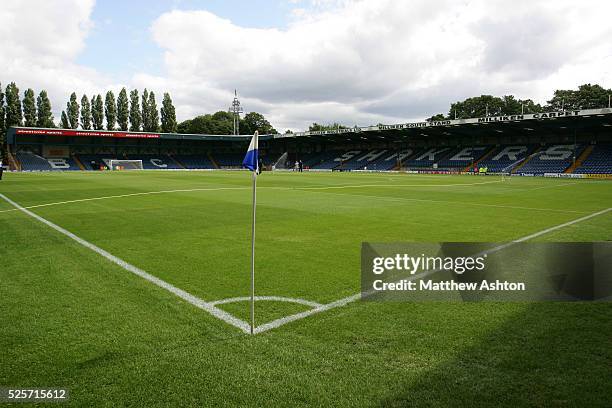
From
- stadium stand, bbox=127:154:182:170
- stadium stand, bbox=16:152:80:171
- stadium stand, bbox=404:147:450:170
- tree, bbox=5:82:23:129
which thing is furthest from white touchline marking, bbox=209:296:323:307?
tree, bbox=5:82:23:129

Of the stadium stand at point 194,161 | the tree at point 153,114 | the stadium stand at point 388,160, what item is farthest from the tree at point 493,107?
the tree at point 153,114

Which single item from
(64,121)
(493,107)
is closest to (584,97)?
(493,107)

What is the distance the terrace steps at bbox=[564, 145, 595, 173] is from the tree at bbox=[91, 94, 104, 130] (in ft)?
345

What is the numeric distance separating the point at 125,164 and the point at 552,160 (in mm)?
78376

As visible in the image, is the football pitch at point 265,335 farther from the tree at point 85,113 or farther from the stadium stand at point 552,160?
the tree at point 85,113

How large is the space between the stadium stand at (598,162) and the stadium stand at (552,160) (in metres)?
1.88

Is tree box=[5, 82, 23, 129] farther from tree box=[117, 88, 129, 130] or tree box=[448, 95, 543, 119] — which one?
tree box=[448, 95, 543, 119]

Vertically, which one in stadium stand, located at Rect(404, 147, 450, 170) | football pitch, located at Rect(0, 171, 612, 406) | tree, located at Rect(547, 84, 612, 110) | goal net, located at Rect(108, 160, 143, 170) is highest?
tree, located at Rect(547, 84, 612, 110)

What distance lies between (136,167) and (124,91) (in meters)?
33.6

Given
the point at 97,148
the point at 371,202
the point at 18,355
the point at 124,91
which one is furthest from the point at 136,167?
the point at 18,355

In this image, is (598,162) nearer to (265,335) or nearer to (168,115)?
(265,335)

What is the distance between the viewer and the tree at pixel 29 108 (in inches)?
3661

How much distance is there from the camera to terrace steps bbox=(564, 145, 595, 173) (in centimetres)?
5616

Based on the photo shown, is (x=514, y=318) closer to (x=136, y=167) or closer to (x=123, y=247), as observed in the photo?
(x=123, y=247)
